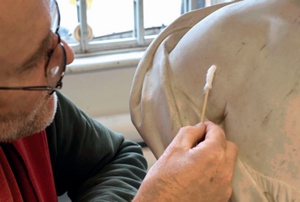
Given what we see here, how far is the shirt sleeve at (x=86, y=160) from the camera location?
1.21 meters

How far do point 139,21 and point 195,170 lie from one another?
3.68 ft

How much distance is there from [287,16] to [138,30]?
3.39ft

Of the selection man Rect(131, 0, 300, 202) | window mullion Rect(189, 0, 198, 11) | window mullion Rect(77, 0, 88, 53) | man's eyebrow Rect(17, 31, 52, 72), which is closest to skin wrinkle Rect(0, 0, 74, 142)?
man's eyebrow Rect(17, 31, 52, 72)

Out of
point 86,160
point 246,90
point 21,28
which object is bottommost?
point 86,160

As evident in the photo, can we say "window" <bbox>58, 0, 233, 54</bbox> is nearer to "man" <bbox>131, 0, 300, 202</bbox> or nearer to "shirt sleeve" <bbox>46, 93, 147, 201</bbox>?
"shirt sleeve" <bbox>46, 93, 147, 201</bbox>

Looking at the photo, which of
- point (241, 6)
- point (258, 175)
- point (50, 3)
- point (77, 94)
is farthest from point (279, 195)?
point (77, 94)

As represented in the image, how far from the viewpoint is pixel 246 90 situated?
34.5 inches

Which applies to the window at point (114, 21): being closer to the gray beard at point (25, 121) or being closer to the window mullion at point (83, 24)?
the window mullion at point (83, 24)

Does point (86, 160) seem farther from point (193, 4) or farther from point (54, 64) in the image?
point (193, 4)

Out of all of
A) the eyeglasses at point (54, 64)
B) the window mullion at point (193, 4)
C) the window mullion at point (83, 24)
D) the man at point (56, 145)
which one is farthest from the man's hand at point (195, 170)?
the window mullion at point (193, 4)

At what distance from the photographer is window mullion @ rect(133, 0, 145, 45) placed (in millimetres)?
1843

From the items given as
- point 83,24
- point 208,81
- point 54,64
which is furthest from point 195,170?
point 83,24

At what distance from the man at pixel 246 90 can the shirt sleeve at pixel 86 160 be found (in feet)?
0.81

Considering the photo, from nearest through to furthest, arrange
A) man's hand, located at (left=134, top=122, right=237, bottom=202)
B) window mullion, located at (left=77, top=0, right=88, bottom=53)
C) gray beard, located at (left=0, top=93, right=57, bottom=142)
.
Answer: man's hand, located at (left=134, top=122, right=237, bottom=202)
gray beard, located at (left=0, top=93, right=57, bottom=142)
window mullion, located at (left=77, top=0, right=88, bottom=53)
